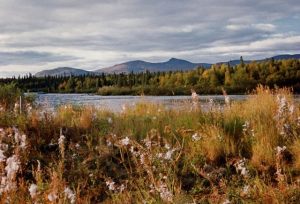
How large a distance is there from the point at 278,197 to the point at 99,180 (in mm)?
Result: 2422

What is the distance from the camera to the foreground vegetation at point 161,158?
4.93m

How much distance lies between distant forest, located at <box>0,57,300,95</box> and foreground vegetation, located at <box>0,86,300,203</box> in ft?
219

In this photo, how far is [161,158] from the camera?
5.62 metres

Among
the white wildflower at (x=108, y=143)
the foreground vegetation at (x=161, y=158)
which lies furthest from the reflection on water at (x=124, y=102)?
the white wildflower at (x=108, y=143)

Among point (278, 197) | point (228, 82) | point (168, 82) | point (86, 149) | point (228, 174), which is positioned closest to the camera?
point (278, 197)

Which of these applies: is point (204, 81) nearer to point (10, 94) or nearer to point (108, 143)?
point (10, 94)

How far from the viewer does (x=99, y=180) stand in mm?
6125

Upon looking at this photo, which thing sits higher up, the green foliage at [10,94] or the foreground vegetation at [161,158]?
the green foliage at [10,94]

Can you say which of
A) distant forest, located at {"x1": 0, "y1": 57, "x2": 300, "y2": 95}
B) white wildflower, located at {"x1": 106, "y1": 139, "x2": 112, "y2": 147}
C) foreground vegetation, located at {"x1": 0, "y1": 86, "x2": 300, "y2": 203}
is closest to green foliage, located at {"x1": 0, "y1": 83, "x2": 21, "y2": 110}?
foreground vegetation, located at {"x1": 0, "y1": 86, "x2": 300, "y2": 203}

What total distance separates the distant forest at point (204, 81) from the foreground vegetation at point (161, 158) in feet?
219

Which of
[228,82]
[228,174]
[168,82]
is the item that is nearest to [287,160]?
[228,174]

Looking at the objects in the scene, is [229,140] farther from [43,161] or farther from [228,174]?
[43,161]

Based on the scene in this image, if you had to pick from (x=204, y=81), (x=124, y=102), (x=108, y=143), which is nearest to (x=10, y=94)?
(x=124, y=102)

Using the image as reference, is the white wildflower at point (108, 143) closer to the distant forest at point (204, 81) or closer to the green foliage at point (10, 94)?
the green foliage at point (10, 94)
